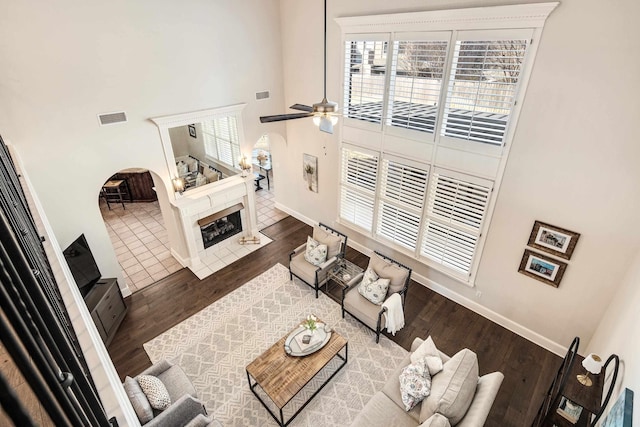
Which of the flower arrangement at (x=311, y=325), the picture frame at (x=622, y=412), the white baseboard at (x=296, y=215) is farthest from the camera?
the white baseboard at (x=296, y=215)

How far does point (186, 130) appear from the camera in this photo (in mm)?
6766

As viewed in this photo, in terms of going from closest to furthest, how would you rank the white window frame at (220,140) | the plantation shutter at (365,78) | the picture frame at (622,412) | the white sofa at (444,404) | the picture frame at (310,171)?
the picture frame at (622,412) < the white sofa at (444,404) < the plantation shutter at (365,78) < the white window frame at (220,140) < the picture frame at (310,171)

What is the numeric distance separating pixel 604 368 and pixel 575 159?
2492 mm

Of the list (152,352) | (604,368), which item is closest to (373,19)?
(604,368)

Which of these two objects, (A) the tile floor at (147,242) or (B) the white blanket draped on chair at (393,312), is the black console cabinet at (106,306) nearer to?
(A) the tile floor at (147,242)

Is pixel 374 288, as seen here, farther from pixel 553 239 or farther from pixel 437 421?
pixel 553 239

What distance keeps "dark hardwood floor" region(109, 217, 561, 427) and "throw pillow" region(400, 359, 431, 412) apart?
49.7 inches

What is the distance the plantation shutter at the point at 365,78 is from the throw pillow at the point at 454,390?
417cm

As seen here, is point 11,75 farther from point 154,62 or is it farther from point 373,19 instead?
point 373,19

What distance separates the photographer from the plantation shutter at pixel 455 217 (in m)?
5.40

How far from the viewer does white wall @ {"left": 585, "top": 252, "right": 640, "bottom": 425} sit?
2729 mm

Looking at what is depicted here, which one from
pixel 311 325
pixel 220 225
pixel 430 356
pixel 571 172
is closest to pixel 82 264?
pixel 220 225

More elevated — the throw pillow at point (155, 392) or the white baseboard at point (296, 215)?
the throw pillow at point (155, 392)

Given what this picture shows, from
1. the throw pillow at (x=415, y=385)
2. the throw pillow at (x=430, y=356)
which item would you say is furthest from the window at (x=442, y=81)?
the throw pillow at (x=415, y=385)
